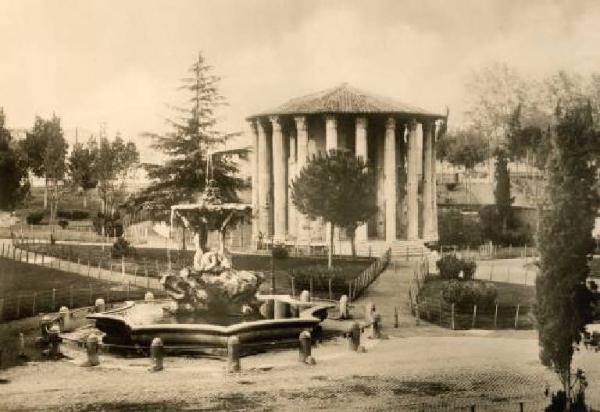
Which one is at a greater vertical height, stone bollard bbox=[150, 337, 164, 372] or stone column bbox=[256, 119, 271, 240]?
stone column bbox=[256, 119, 271, 240]

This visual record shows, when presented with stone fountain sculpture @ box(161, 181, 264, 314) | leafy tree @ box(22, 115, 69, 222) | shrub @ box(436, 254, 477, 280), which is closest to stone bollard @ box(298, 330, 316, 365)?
stone fountain sculpture @ box(161, 181, 264, 314)

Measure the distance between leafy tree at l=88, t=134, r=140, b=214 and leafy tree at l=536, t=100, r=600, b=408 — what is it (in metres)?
40.7

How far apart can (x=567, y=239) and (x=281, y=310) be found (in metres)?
12.3

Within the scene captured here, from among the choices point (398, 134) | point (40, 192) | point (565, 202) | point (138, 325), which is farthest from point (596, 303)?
point (40, 192)

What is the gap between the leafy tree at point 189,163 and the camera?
41.0m

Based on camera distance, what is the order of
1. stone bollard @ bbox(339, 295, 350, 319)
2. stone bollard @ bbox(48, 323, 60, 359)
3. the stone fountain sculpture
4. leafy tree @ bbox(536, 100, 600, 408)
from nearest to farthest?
1. leafy tree @ bbox(536, 100, 600, 408)
2. stone bollard @ bbox(48, 323, 60, 359)
3. the stone fountain sculpture
4. stone bollard @ bbox(339, 295, 350, 319)

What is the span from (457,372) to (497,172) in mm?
37775

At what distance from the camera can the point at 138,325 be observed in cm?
2086

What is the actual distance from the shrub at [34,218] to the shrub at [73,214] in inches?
91.9

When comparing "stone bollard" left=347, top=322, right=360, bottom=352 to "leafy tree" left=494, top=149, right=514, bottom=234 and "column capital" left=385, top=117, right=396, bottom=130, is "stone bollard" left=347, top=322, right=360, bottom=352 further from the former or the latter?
"column capital" left=385, top=117, right=396, bottom=130

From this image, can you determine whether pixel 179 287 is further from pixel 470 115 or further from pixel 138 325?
pixel 470 115

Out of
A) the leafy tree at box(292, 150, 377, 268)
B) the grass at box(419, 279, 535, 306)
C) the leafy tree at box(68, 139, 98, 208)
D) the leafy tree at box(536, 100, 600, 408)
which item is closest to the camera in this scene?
the leafy tree at box(536, 100, 600, 408)

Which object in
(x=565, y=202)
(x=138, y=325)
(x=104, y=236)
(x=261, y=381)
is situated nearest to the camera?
(x=565, y=202)

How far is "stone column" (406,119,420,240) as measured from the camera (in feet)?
179
